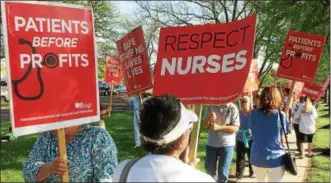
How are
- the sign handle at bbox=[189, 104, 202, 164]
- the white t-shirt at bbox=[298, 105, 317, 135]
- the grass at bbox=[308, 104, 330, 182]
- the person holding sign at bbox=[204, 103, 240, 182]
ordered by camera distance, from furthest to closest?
the white t-shirt at bbox=[298, 105, 317, 135] < the grass at bbox=[308, 104, 330, 182] < the person holding sign at bbox=[204, 103, 240, 182] < the sign handle at bbox=[189, 104, 202, 164]

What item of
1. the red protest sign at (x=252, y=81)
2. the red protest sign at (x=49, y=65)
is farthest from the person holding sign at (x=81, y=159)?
the red protest sign at (x=252, y=81)

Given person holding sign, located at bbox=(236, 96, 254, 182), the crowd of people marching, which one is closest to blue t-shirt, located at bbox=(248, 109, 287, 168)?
the crowd of people marching

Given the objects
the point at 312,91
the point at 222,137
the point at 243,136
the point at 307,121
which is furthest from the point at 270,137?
the point at 312,91

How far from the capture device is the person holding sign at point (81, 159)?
3453mm

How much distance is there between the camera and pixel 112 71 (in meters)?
18.5

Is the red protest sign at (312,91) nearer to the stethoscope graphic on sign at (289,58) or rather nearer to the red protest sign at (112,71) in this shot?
the stethoscope graphic on sign at (289,58)

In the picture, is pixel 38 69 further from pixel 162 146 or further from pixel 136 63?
pixel 136 63

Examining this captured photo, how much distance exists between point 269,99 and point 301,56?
132 inches

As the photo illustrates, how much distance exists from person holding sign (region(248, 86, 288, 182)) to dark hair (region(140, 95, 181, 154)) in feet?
11.6

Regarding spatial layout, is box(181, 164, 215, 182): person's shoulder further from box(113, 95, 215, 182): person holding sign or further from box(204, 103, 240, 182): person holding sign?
box(204, 103, 240, 182): person holding sign

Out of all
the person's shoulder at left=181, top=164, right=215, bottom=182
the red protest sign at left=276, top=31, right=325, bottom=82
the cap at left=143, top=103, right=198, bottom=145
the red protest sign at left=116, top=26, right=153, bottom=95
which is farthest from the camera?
the red protest sign at left=276, top=31, right=325, bottom=82

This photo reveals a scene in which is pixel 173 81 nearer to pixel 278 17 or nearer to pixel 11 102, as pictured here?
pixel 11 102

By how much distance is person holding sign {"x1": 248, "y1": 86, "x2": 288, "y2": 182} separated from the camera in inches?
239

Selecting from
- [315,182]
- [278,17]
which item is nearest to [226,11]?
[278,17]
